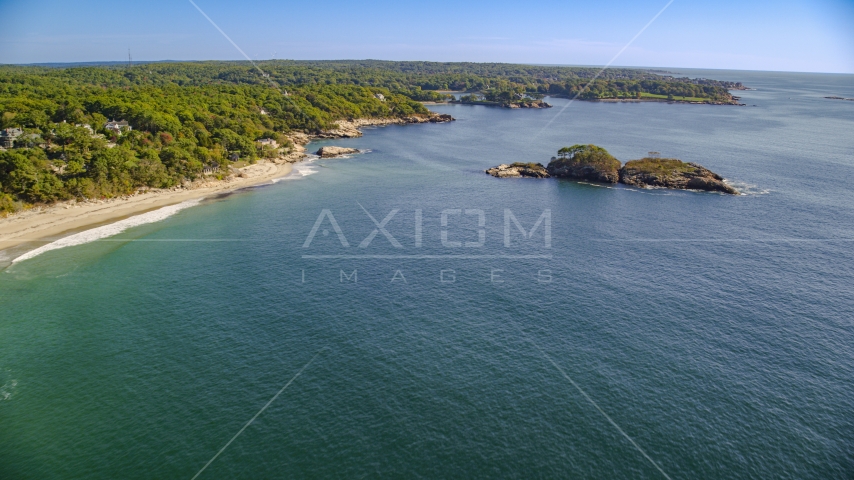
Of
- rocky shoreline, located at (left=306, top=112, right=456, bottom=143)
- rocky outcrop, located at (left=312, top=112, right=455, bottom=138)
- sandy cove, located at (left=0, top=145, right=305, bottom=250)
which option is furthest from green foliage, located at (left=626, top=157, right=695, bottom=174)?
rocky outcrop, located at (left=312, top=112, right=455, bottom=138)

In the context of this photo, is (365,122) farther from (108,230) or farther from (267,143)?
(108,230)

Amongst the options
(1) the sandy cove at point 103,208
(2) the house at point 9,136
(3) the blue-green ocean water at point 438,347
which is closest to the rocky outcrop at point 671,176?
(3) the blue-green ocean water at point 438,347

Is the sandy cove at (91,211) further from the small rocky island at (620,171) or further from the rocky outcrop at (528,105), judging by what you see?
the rocky outcrop at (528,105)

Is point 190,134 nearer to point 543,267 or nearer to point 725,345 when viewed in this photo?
point 543,267

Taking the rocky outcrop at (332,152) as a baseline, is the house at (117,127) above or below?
above

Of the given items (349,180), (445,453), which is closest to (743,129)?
(349,180)

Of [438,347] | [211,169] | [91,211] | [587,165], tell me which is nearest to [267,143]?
[211,169]
